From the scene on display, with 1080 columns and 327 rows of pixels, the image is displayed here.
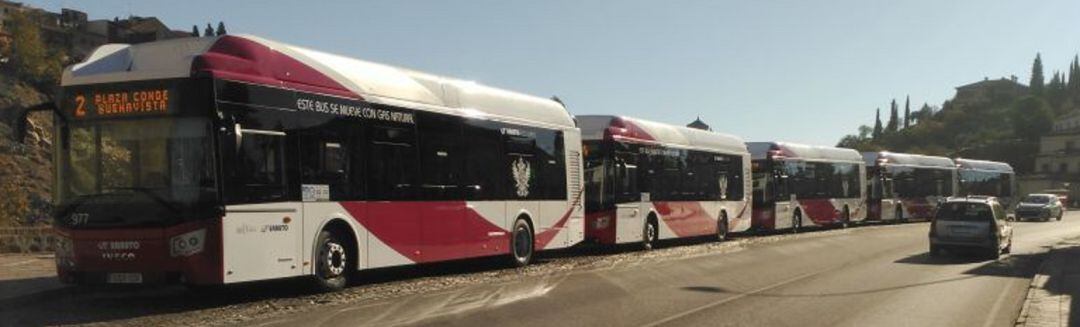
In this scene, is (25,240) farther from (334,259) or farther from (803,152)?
(803,152)

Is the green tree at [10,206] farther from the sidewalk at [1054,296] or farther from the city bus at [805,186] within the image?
the sidewalk at [1054,296]

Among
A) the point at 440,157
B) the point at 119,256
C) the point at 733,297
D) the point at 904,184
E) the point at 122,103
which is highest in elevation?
the point at 122,103

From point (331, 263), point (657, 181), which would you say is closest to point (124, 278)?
point (331, 263)

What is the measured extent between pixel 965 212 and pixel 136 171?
1912cm

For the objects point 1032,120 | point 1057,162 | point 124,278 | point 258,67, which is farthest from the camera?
point 1032,120

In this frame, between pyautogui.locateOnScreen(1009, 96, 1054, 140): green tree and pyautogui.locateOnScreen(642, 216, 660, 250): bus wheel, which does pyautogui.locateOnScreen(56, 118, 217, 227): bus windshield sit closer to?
pyautogui.locateOnScreen(642, 216, 660, 250): bus wheel

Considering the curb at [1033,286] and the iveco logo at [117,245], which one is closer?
the iveco logo at [117,245]

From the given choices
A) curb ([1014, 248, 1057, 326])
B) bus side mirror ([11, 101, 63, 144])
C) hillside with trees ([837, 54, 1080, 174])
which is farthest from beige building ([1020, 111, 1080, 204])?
bus side mirror ([11, 101, 63, 144])

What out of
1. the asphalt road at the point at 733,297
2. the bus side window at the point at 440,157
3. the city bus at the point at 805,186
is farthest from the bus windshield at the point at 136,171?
the city bus at the point at 805,186

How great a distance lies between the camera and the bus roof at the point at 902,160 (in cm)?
4294

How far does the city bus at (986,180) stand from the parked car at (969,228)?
98.6 feet

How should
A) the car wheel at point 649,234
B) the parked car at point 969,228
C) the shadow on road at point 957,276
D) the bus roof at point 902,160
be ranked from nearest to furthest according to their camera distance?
the shadow on road at point 957,276 → the parked car at point 969,228 → the car wheel at point 649,234 → the bus roof at point 902,160

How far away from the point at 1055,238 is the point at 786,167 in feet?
31.2

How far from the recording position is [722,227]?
27750 millimetres
